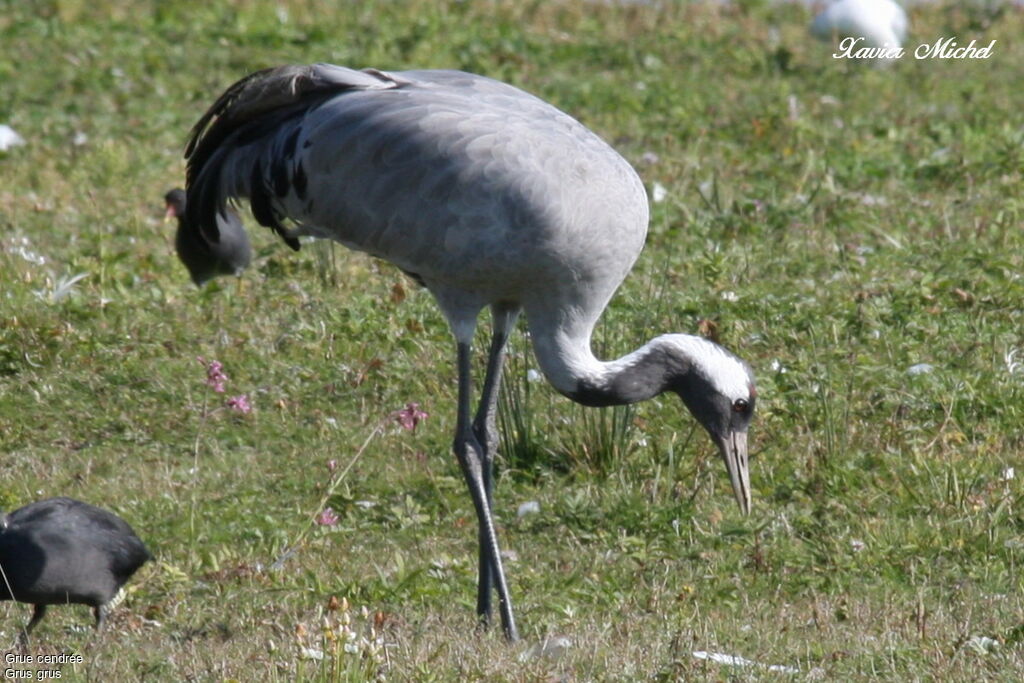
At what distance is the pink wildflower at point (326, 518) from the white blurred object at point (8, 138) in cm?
454

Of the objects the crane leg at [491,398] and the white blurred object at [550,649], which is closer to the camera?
the white blurred object at [550,649]

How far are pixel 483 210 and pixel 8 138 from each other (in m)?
5.28

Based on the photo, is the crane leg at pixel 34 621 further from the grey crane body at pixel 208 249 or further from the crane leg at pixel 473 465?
the grey crane body at pixel 208 249

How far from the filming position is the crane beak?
19.1ft

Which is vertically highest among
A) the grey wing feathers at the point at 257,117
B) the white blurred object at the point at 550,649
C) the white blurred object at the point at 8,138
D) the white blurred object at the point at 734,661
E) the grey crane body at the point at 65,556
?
the grey wing feathers at the point at 257,117

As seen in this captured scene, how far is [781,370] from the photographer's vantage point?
7.08 metres

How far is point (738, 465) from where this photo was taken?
5859mm

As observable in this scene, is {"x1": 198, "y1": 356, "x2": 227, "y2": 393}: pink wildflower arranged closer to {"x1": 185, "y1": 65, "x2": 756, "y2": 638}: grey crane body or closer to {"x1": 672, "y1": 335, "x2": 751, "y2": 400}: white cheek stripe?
{"x1": 185, "y1": 65, "x2": 756, "y2": 638}: grey crane body
